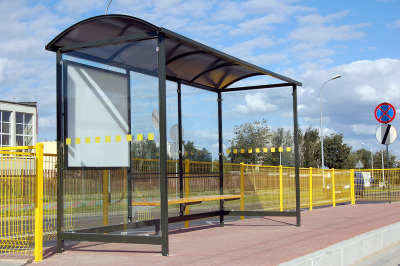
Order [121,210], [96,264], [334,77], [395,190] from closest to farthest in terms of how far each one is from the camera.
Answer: [96,264]
[121,210]
[395,190]
[334,77]

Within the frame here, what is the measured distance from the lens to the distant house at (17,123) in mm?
64562

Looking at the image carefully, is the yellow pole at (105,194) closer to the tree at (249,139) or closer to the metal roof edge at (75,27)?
the metal roof edge at (75,27)

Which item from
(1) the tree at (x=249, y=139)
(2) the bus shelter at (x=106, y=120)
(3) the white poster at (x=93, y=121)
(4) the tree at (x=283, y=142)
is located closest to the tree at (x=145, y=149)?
(2) the bus shelter at (x=106, y=120)

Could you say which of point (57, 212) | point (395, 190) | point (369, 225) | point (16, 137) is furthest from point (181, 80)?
point (16, 137)

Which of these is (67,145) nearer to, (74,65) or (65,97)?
(65,97)

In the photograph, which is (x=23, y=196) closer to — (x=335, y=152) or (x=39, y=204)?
(x=39, y=204)

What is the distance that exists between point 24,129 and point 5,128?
364cm

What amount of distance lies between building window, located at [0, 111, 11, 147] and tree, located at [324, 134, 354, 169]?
38.5 m

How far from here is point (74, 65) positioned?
8.50 m

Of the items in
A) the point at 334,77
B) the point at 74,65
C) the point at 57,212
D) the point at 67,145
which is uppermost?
the point at 334,77

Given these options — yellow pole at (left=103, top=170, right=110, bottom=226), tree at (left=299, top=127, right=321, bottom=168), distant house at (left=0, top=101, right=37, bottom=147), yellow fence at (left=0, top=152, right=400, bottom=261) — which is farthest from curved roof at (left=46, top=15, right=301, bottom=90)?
distant house at (left=0, top=101, right=37, bottom=147)

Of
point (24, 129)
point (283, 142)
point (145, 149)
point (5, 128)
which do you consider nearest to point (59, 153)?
point (145, 149)

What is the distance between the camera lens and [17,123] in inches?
2625

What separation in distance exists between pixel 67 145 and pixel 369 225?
7.32 metres
